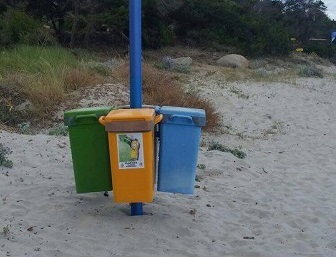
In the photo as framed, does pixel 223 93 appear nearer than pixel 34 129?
No

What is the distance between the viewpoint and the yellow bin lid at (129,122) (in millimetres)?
4316

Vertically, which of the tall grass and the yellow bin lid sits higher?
the yellow bin lid

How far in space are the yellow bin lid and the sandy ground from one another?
0.85 m

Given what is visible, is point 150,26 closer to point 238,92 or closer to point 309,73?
point 309,73

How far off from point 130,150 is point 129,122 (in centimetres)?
23

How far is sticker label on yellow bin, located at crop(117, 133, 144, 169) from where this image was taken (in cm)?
438

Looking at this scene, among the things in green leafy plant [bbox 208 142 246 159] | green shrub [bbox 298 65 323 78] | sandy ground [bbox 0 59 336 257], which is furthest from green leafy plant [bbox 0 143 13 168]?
green shrub [bbox 298 65 323 78]

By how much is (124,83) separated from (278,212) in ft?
23.4

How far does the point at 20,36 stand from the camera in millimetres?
17938

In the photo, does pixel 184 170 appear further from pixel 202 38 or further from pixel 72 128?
pixel 202 38

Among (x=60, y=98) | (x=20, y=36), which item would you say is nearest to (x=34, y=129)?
(x=60, y=98)

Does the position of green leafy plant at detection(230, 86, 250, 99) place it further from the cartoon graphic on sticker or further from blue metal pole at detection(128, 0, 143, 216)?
the cartoon graphic on sticker

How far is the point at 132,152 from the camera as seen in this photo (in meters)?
4.40

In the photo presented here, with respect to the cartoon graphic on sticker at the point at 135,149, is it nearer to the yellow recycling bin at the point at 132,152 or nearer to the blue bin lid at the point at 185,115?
the yellow recycling bin at the point at 132,152
